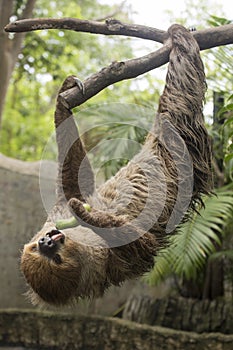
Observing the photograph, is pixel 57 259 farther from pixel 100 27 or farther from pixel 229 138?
pixel 229 138

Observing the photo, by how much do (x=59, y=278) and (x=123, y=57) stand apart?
25.8 feet

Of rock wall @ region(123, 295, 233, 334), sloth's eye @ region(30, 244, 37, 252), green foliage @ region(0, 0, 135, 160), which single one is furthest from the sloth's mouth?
green foliage @ region(0, 0, 135, 160)

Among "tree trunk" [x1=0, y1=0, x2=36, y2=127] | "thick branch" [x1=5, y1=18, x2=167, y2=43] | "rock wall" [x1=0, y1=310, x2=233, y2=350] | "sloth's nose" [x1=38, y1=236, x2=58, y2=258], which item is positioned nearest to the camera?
"sloth's nose" [x1=38, y1=236, x2=58, y2=258]

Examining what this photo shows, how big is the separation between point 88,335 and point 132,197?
271 centimetres

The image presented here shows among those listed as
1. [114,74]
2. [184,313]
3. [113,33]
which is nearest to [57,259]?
[114,74]

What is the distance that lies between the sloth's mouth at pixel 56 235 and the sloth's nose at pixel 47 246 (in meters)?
0.01

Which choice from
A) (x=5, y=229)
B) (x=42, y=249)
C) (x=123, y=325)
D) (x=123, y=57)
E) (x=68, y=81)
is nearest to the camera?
(x=42, y=249)

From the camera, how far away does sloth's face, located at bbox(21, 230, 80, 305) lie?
2.61m

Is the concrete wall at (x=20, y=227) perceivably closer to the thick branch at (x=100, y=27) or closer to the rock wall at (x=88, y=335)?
the rock wall at (x=88, y=335)

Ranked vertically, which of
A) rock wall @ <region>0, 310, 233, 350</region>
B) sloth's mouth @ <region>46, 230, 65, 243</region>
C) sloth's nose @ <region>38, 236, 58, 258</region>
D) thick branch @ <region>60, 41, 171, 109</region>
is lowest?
rock wall @ <region>0, 310, 233, 350</region>

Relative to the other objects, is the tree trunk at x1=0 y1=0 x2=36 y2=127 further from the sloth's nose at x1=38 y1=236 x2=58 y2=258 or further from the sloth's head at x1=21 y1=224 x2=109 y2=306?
the sloth's nose at x1=38 y1=236 x2=58 y2=258

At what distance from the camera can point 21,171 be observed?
22.0 feet

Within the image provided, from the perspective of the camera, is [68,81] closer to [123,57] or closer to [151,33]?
[151,33]

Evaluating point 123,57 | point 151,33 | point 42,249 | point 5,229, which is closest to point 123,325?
point 5,229
